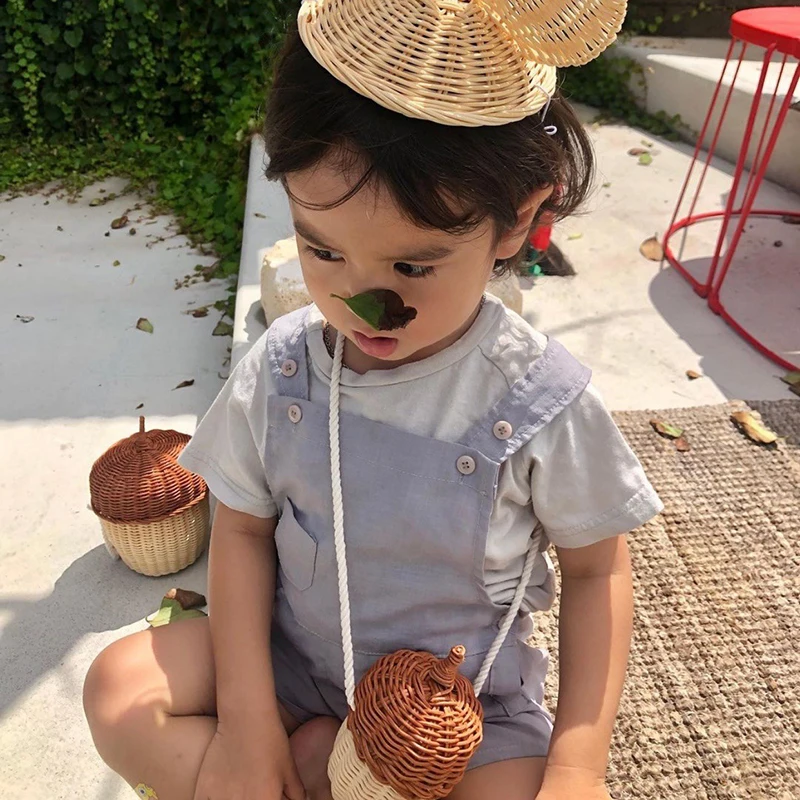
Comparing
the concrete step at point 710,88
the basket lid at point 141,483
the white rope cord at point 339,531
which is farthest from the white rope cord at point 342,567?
the concrete step at point 710,88

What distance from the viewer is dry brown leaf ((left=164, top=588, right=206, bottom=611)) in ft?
5.96

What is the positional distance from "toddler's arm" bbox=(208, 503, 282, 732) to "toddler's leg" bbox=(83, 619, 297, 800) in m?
0.05

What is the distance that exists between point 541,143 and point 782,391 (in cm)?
193

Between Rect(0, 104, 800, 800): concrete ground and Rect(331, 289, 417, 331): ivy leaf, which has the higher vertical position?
Rect(331, 289, 417, 331): ivy leaf

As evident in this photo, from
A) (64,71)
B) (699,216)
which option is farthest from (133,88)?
(699,216)

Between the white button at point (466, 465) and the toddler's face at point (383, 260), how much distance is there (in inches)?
6.4

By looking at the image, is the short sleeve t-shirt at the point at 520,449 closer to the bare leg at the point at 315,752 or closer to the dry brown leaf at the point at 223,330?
the bare leg at the point at 315,752

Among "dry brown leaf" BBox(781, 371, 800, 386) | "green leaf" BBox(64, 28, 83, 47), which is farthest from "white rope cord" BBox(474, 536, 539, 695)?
"green leaf" BBox(64, 28, 83, 47)

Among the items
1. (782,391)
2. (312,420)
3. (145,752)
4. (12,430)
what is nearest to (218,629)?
(145,752)

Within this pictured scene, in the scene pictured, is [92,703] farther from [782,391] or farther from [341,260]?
[782,391]

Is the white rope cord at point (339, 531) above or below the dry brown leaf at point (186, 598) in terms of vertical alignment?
above

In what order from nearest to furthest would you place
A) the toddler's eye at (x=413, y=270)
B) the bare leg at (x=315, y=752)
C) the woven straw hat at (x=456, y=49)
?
the woven straw hat at (x=456, y=49), the toddler's eye at (x=413, y=270), the bare leg at (x=315, y=752)

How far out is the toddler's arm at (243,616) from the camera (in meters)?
1.18

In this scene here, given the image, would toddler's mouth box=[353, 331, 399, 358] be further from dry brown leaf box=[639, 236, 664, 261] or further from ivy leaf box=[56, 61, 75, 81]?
ivy leaf box=[56, 61, 75, 81]
